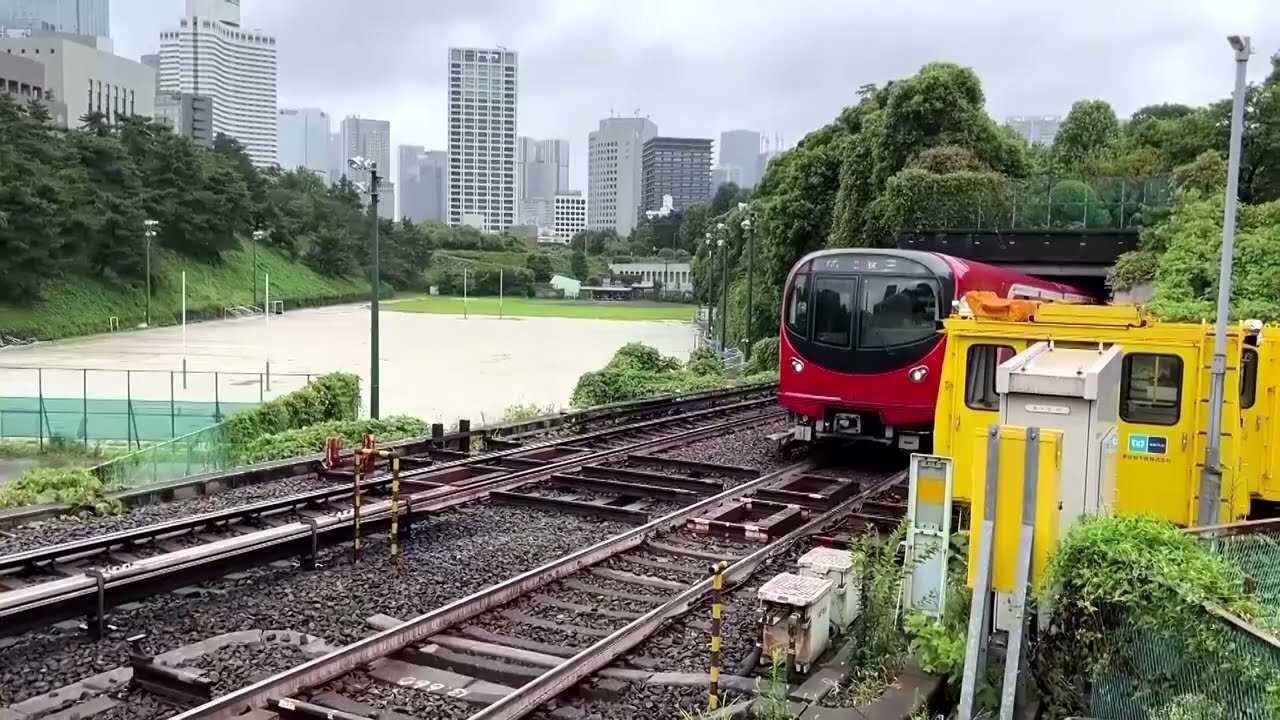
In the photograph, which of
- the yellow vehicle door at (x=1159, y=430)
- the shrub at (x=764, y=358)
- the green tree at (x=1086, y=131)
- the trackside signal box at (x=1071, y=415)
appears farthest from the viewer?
the green tree at (x=1086, y=131)

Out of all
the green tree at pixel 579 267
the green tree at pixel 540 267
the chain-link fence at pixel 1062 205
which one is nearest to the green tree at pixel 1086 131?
the chain-link fence at pixel 1062 205

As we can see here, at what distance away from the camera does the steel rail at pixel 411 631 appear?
612cm

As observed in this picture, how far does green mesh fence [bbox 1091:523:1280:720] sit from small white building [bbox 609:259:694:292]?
139m

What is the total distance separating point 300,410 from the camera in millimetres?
22562

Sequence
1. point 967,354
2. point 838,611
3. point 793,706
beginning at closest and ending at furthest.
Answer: point 793,706
point 838,611
point 967,354

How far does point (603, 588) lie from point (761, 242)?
47.3 meters

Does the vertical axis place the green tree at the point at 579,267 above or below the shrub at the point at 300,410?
above

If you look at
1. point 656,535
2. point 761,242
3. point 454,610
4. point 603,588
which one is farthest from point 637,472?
point 761,242

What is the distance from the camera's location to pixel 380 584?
29.6 ft

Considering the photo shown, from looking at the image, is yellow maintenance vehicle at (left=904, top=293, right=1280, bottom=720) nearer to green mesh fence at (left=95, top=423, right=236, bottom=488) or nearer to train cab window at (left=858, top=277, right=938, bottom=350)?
train cab window at (left=858, top=277, right=938, bottom=350)

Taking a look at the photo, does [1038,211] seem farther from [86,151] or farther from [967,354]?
[86,151]

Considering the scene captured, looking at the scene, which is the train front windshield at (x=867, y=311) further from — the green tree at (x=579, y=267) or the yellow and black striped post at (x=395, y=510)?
the green tree at (x=579, y=267)

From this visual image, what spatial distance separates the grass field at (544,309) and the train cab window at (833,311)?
80.2 meters

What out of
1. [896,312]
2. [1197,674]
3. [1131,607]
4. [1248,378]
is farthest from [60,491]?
[1248,378]
